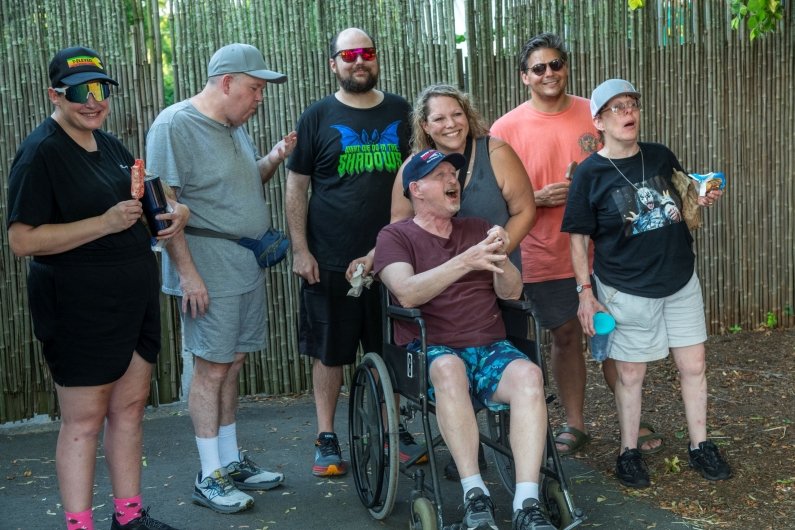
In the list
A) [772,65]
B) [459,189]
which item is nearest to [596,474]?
[459,189]

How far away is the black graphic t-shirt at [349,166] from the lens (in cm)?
450

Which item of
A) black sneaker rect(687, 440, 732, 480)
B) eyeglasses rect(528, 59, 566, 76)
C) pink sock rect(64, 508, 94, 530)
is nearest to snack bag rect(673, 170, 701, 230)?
eyeglasses rect(528, 59, 566, 76)

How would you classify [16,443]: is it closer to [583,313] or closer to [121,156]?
[121,156]

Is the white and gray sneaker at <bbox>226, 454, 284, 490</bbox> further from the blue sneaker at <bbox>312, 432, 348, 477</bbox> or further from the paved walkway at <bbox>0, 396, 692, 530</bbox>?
the blue sneaker at <bbox>312, 432, 348, 477</bbox>

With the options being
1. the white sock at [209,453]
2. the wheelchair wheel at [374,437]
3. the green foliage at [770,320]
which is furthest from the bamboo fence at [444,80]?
the wheelchair wheel at [374,437]

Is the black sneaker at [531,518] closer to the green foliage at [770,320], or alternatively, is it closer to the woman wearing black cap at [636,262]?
the woman wearing black cap at [636,262]

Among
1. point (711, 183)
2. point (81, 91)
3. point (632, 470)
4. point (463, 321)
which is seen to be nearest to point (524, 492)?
point (463, 321)

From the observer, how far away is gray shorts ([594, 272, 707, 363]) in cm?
420

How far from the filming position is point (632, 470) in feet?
13.8

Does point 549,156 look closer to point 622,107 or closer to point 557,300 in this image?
point 622,107

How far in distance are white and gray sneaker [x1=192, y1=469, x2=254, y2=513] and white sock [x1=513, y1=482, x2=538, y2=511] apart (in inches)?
50.8

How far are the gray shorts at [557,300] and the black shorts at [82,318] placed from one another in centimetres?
206

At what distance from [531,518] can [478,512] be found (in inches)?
7.3

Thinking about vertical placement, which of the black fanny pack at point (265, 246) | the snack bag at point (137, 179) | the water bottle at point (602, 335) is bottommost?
the water bottle at point (602, 335)
